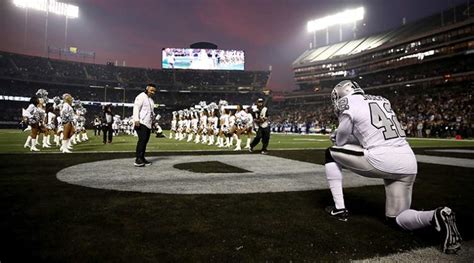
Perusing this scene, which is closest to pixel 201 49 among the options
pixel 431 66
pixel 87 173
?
pixel 431 66

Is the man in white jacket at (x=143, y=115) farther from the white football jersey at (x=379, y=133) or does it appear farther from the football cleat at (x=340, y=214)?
the white football jersey at (x=379, y=133)

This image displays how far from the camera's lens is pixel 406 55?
2099 inches

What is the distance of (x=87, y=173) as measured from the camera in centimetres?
646

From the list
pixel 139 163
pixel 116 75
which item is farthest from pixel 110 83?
pixel 139 163

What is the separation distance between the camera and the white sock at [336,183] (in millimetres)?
3584

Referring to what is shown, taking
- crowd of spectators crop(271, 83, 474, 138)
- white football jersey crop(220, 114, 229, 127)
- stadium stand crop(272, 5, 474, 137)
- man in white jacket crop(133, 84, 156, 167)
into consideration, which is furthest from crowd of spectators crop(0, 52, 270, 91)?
man in white jacket crop(133, 84, 156, 167)

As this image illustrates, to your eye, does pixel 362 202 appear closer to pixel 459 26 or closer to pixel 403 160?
pixel 403 160

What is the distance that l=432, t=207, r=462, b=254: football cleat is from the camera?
98.2 inches

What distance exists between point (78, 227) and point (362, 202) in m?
3.72

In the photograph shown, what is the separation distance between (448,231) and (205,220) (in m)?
2.33

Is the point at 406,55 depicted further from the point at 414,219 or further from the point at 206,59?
the point at 414,219

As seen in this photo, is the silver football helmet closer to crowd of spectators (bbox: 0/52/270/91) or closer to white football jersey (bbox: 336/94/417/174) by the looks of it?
white football jersey (bbox: 336/94/417/174)

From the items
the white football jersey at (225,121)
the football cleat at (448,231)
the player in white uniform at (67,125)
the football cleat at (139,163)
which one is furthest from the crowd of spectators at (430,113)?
the football cleat at (448,231)

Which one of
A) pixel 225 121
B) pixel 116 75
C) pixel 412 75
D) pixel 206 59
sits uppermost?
pixel 206 59
